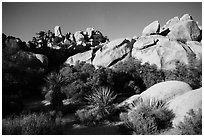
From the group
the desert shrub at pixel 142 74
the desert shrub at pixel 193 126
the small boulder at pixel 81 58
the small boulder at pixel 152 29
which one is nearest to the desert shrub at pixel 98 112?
the desert shrub at pixel 193 126

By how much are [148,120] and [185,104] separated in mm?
2473

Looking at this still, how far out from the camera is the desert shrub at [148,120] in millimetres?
7492

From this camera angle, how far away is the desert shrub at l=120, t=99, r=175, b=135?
7.49 m

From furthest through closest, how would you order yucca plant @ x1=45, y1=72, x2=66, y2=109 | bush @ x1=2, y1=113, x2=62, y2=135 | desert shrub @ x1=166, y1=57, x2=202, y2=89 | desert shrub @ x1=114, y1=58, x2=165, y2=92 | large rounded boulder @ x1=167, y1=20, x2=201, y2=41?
large rounded boulder @ x1=167, y1=20, x2=201, y2=41
desert shrub @ x1=114, y1=58, x2=165, y2=92
desert shrub @ x1=166, y1=57, x2=202, y2=89
yucca plant @ x1=45, y1=72, x2=66, y2=109
bush @ x1=2, y1=113, x2=62, y2=135

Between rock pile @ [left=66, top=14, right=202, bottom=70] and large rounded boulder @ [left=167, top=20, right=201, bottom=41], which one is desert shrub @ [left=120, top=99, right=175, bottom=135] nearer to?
rock pile @ [left=66, top=14, right=202, bottom=70]

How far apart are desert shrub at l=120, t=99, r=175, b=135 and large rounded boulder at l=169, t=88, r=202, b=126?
29 centimetres

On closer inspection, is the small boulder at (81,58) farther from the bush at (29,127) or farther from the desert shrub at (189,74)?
the bush at (29,127)

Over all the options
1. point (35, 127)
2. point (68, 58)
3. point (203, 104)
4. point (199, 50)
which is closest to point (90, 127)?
point (35, 127)

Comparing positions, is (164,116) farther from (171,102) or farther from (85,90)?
(85,90)

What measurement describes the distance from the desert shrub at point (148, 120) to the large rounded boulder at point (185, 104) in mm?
294

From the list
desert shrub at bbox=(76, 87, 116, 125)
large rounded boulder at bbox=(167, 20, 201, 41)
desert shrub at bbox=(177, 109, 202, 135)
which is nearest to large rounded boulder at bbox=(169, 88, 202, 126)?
desert shrub at bbox=(177, 109, 202, 135)

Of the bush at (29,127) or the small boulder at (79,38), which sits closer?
the bush at (29,127)

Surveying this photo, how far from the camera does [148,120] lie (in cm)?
766

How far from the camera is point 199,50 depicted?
2084cm
